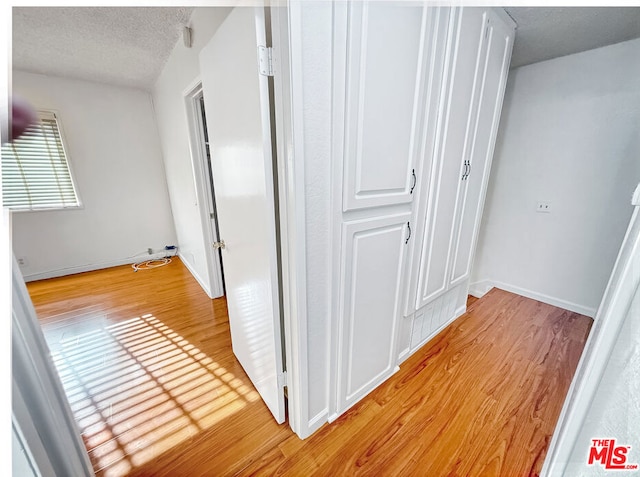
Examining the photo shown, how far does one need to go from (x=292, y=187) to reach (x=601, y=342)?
93 centimetres

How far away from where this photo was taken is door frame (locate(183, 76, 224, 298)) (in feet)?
6.53

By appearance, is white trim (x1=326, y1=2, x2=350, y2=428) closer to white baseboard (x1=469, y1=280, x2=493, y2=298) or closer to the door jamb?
the door jamb

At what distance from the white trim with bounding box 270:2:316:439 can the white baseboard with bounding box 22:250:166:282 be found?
11.9ft

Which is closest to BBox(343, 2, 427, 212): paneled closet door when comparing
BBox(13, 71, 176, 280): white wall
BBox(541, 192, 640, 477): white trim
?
BBox(541, 192, 640, 477): white trim

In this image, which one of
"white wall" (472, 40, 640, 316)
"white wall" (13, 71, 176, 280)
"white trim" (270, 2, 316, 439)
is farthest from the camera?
"white wall" (13, 71, 176, 280)

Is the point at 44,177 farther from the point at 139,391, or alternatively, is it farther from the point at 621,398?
the point at 621,398

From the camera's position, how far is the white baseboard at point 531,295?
2111 mm

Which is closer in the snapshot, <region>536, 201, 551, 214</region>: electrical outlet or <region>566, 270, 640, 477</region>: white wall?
<region>566, 270, 640, 477</region>: white wall

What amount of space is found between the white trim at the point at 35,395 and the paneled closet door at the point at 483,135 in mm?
2047

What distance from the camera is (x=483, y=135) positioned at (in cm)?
162

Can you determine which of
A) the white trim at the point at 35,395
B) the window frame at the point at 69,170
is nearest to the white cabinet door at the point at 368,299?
the white trim at the point at 35,395

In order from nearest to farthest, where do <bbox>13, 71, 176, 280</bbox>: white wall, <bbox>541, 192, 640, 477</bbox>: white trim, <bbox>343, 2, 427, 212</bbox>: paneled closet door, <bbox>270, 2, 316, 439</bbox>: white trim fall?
1. <bbox>541, 192, 640, 477</bbox>: white trim
2. <bbox>270, 2, 316, 439</bbox>: white trim
3. <bbox>343, 2, 427, 212</bbox>: paneled closet door
4. <bbox>13, 71, 176, 280</bbox>: white wall

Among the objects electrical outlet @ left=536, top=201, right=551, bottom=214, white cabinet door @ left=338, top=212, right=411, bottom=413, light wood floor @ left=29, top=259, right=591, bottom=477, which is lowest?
light wood floor @ left=29, top=259, right=591, bottom=477

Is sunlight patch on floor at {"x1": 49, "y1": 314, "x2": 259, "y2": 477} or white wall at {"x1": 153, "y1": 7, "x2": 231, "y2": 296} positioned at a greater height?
white wall at {"x1": 153, "y1": 7, "x2": 231, "y2": 296}
